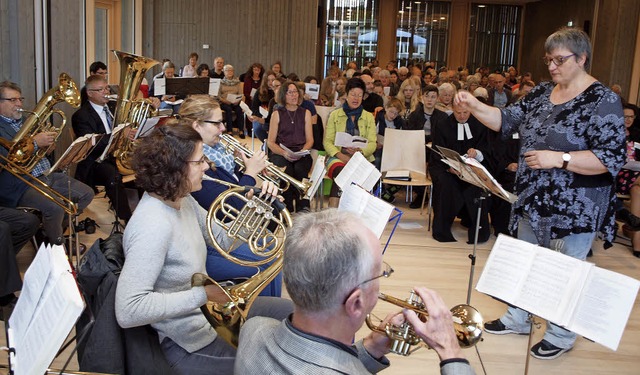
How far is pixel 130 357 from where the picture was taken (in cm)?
222

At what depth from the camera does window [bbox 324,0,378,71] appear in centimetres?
1933

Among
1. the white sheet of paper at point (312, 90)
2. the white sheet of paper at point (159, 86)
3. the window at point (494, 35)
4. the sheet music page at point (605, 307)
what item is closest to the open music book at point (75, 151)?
the sheet music page at point (605, 307)

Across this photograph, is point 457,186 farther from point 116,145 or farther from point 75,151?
point 75,151

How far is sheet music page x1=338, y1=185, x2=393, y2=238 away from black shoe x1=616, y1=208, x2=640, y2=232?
147 inches

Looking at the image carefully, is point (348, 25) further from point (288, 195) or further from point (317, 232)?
point (317, 232)

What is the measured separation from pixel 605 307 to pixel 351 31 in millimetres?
17782

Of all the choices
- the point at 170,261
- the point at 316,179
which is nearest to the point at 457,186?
the point at 316,179

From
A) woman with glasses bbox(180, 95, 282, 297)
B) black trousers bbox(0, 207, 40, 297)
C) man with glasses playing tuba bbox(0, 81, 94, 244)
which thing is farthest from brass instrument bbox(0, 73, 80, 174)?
woman with glasses bbox(180, 95, 282, 297)

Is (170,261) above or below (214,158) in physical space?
below

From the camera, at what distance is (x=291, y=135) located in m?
6.86

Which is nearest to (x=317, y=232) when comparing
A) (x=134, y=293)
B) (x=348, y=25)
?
(x=134, y=293)

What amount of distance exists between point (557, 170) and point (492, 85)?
9.22 meters

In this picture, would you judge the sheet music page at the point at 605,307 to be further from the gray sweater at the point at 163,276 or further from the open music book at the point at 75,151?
the open music book at the point at 75,151

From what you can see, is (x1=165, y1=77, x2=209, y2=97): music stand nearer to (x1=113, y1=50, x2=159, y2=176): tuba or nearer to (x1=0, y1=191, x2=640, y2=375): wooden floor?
(x1=0, y1=191, x2=640, y2=375): wooden floor
